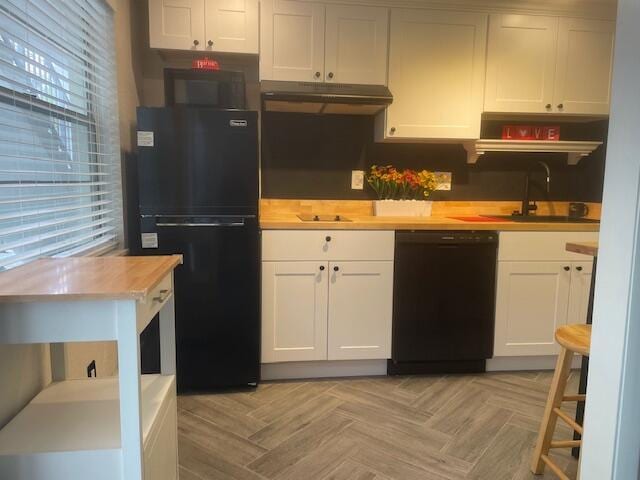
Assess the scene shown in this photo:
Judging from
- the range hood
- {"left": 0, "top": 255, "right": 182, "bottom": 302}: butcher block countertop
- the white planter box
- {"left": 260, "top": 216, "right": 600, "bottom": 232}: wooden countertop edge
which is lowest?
{"left": 0, "top": 255, "right": 182, "bottom": 302}: butcher block countertop

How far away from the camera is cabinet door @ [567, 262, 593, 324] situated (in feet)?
9.20

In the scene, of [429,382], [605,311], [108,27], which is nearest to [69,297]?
[605,311]

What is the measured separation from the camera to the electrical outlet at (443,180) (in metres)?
3.23

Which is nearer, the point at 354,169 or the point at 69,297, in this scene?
the point at 69,297

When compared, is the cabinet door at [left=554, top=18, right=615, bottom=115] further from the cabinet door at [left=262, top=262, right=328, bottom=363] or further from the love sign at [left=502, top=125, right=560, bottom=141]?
the cabinet door at [left=262, top=262, right=328, bottom=363]

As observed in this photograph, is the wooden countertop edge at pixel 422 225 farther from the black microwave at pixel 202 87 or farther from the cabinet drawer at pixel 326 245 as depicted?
the black microwave at pixel 202 87

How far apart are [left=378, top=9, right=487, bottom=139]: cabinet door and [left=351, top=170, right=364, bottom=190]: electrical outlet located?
36 cm

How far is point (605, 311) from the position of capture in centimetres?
104

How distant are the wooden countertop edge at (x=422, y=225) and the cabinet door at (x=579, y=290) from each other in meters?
0.23

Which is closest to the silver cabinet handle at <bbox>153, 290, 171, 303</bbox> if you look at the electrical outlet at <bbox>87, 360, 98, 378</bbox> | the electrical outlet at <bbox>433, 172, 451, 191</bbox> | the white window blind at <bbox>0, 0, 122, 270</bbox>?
the white window blind at <bbox>0, 0, 122, 270</bbox>

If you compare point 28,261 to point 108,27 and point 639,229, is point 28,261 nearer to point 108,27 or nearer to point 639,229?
point 108,27

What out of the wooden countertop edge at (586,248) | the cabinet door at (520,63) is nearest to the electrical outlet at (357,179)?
the cabinet door at (520,63)

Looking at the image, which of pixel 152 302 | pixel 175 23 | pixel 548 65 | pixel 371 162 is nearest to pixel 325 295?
pixel 371 162

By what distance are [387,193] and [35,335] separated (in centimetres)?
238
